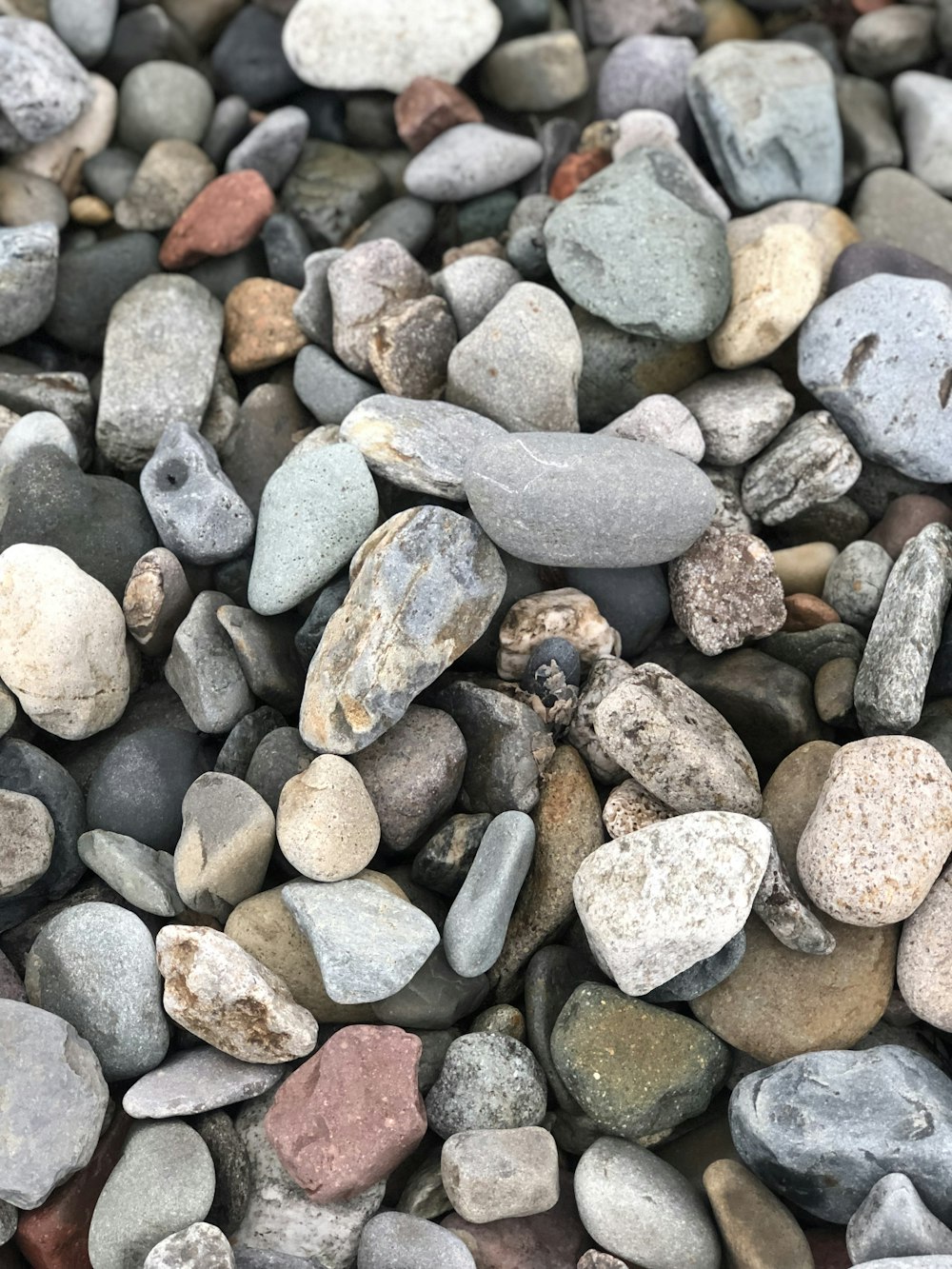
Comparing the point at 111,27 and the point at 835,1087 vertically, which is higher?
the point at 111,27

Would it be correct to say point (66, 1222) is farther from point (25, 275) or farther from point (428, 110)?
point (428, 110)

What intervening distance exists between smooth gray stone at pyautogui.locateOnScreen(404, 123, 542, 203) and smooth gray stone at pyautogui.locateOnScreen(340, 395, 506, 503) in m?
0.88

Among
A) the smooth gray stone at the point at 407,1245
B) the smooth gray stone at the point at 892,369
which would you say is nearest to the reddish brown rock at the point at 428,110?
the smooth gray stone at the point at 892,369

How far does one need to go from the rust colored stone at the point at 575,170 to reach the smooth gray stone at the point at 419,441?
2.99ft

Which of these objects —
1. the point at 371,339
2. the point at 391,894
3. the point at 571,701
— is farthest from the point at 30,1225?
the point at 371,339

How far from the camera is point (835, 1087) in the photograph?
5.96 ft

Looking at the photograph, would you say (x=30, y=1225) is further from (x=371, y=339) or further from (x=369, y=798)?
(x=371, y=339)

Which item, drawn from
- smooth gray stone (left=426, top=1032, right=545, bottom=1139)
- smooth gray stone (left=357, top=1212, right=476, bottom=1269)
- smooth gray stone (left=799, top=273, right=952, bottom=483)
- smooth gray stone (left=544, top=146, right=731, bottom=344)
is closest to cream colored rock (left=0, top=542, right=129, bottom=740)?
smooth gray stone (left=426, top=1032, right=545, bottom=1139)

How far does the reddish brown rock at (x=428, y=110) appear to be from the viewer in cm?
286

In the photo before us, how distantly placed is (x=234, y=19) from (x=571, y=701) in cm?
233

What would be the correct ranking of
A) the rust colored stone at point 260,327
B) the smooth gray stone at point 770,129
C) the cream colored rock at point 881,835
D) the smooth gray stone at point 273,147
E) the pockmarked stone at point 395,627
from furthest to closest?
the smooth gray stone at point 273,147 < the smooth gray stone at point 770,129 < the rust colored stone at point 260,327 < the pockmarked stone at point 395,627 < the cream colored rock at point 881,835

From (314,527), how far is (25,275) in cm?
104

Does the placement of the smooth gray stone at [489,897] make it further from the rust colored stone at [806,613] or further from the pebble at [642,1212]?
the rust colored stone at [806,613]

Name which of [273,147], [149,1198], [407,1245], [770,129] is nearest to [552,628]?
[407,1245]
